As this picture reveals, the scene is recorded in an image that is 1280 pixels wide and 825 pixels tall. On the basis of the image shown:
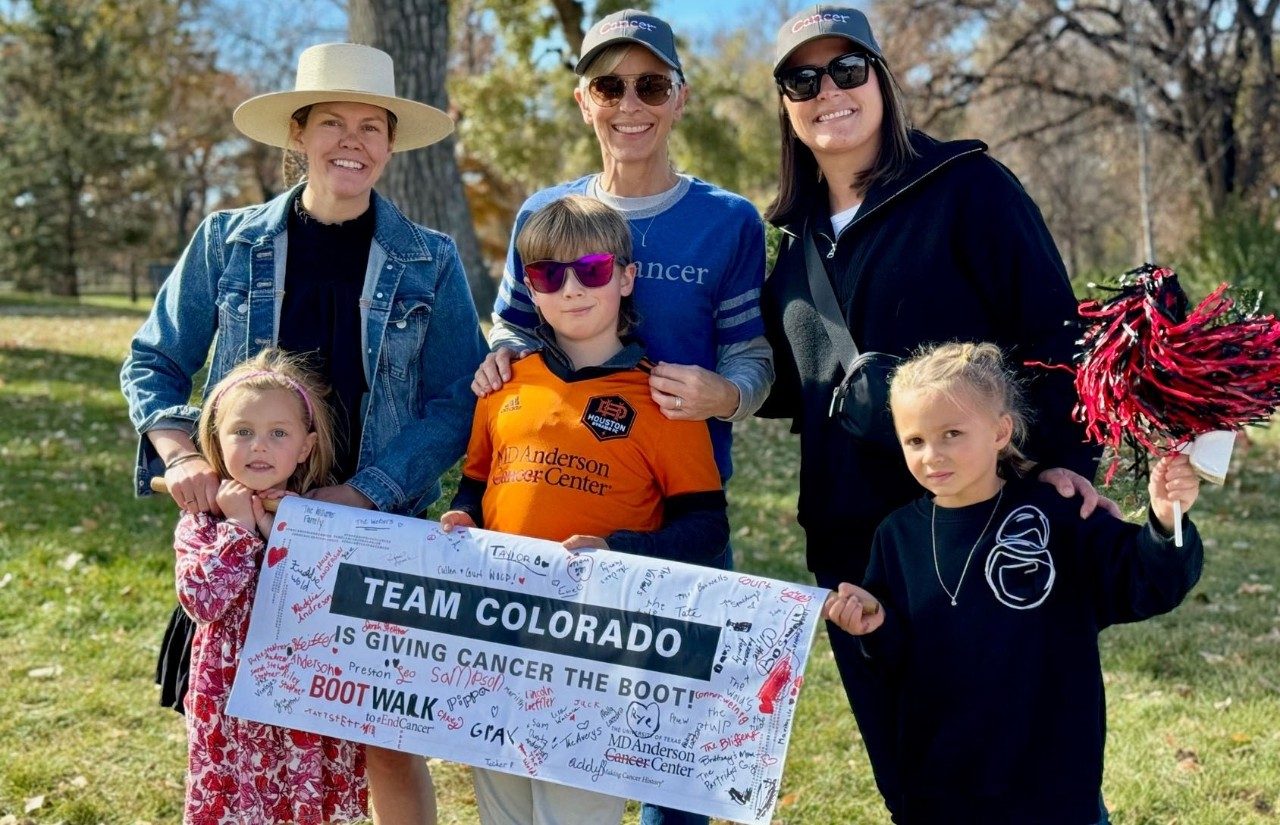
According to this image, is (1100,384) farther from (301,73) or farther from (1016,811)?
(301,73)

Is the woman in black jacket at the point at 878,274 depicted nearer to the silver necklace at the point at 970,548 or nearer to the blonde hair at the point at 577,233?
the silver necklace at the point at 970,548

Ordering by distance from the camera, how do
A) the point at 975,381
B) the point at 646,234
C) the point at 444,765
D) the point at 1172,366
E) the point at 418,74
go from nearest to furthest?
the point at 1172,366 < the point at 975,381 < the point at 646,234 < the point at 444,765 < the point at 418,74

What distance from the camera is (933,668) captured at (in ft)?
9.49

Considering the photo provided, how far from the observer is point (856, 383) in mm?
3033

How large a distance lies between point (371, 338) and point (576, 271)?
2.30 feet

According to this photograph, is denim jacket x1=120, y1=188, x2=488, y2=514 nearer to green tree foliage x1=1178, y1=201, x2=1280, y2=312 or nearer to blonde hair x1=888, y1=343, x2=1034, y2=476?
blonde hair x1=888, y1=343, x2=1034, y2=476

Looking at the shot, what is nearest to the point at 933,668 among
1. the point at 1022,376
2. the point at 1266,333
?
the point at 1022,376

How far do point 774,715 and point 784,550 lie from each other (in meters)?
5.50

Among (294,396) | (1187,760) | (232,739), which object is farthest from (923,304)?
(1187,760)

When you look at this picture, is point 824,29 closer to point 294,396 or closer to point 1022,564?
point 1022,564

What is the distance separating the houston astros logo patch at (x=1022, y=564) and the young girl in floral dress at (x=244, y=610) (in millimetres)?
1831

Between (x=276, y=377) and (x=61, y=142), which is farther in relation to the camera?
(x=61, y=142)

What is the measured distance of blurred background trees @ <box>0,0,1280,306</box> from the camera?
19.3 metres

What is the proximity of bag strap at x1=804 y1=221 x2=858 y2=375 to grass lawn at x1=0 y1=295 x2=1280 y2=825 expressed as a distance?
102cm
